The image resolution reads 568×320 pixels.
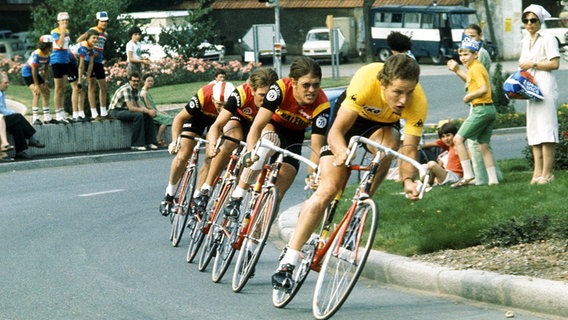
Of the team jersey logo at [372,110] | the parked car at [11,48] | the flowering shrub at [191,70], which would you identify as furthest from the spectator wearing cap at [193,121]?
the parked car at [11,48]

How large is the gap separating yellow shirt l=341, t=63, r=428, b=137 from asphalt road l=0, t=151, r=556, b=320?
1.24 metres

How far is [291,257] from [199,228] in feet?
9.35

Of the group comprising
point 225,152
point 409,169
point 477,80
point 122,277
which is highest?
point 409,169

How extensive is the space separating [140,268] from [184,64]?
105 feet

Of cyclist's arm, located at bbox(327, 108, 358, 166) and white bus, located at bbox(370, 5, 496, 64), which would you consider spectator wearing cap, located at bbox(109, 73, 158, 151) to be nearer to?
cyclist's arm, located at bbox(327, 108, 358, 166)

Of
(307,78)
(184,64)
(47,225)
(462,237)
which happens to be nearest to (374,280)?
(462,237)

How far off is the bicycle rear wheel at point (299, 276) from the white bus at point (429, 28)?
45462 mm

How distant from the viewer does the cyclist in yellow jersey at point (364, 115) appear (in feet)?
25.8

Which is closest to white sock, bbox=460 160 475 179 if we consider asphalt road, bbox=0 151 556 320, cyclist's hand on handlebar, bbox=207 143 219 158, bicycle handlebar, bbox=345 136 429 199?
asphalt road, bbox=0 151 556 320

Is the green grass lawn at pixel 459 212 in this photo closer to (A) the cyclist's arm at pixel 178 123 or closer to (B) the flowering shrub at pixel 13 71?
(A) the cyclist's arm at pixel 178 123

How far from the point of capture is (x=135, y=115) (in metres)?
22.3

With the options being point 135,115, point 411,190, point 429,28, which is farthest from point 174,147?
point 429,28

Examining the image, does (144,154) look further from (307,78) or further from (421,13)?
(421,13)

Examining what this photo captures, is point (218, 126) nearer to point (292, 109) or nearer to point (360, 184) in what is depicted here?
point (292, 109)
